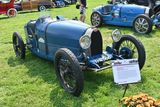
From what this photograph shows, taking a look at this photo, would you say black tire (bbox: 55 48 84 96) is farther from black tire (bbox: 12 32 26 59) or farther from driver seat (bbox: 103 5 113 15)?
driver seat (bbox: 103 5 113 15)

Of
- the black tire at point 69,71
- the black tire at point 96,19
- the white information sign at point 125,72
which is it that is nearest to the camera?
the white information sign at point 125,72

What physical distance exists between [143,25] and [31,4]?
554 inches

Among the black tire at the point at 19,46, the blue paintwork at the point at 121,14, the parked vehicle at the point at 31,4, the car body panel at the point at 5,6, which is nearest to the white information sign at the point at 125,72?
the black tire at the point at 19,46

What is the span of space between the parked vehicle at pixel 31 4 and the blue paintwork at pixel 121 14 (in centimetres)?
1140

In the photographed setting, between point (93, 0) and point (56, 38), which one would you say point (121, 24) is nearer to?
point (56, 38)

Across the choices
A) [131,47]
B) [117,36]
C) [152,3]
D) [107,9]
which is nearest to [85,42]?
[117,36]

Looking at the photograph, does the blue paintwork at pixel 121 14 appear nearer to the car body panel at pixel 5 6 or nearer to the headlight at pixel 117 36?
the headlight at pixel 117 36

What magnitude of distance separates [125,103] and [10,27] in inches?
424

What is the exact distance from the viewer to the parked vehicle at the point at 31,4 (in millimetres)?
23047

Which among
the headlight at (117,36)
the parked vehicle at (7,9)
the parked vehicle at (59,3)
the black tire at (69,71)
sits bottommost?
the parked vehicle at (59,3)

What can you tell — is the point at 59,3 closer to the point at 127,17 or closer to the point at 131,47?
the point at 127,17

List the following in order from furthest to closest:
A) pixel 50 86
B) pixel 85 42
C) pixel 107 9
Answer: pixel 107 9, pixel 50 86, pixel 85 42

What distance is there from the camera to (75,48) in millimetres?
6324

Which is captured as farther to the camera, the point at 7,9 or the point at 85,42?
the point at 7,9
